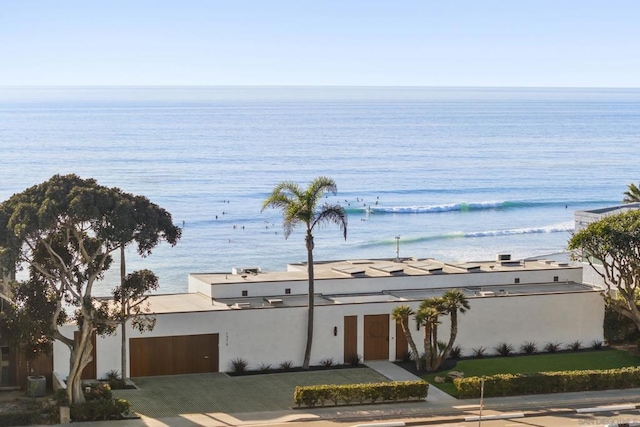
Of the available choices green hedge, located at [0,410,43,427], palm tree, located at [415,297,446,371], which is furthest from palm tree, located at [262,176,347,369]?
green hedge, located at [0,410,43,427]

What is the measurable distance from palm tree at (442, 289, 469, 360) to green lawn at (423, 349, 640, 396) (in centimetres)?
100

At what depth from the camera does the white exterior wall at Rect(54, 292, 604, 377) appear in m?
39.8

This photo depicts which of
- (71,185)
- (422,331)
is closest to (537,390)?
(422,331)

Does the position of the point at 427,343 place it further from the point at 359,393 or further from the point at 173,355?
the point at 173,355

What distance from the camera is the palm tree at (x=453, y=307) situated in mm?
40594

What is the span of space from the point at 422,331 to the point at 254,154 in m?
123

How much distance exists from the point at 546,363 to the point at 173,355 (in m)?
14.1

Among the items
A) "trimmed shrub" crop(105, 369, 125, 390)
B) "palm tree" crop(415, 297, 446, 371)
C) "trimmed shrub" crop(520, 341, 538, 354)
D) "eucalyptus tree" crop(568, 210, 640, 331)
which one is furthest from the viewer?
"trimmed shrub" crop(520, 341, 538, 354)

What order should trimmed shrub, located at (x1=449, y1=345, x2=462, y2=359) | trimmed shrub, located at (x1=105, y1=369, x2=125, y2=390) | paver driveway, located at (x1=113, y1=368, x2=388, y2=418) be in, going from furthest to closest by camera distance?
trimmed shrub, located at (x1=449, y1=345, x2=462, y2=359), trimmed shrub, located at (x1=105, y1=369, x2=125, y2=390), paver driveway, located at (x1=113, y1=368, x2=388, y2=418)

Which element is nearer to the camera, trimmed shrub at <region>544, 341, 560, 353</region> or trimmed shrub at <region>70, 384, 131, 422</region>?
trimmed shrub at <region>70, 384, 131, 422</region>

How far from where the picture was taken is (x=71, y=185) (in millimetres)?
33406

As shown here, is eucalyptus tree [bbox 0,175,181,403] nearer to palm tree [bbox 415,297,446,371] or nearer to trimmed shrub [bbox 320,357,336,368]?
trimmed shrub [bbox 320,357,336,368]

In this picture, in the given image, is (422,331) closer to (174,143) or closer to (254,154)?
(254,154)

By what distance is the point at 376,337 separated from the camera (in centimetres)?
4253
